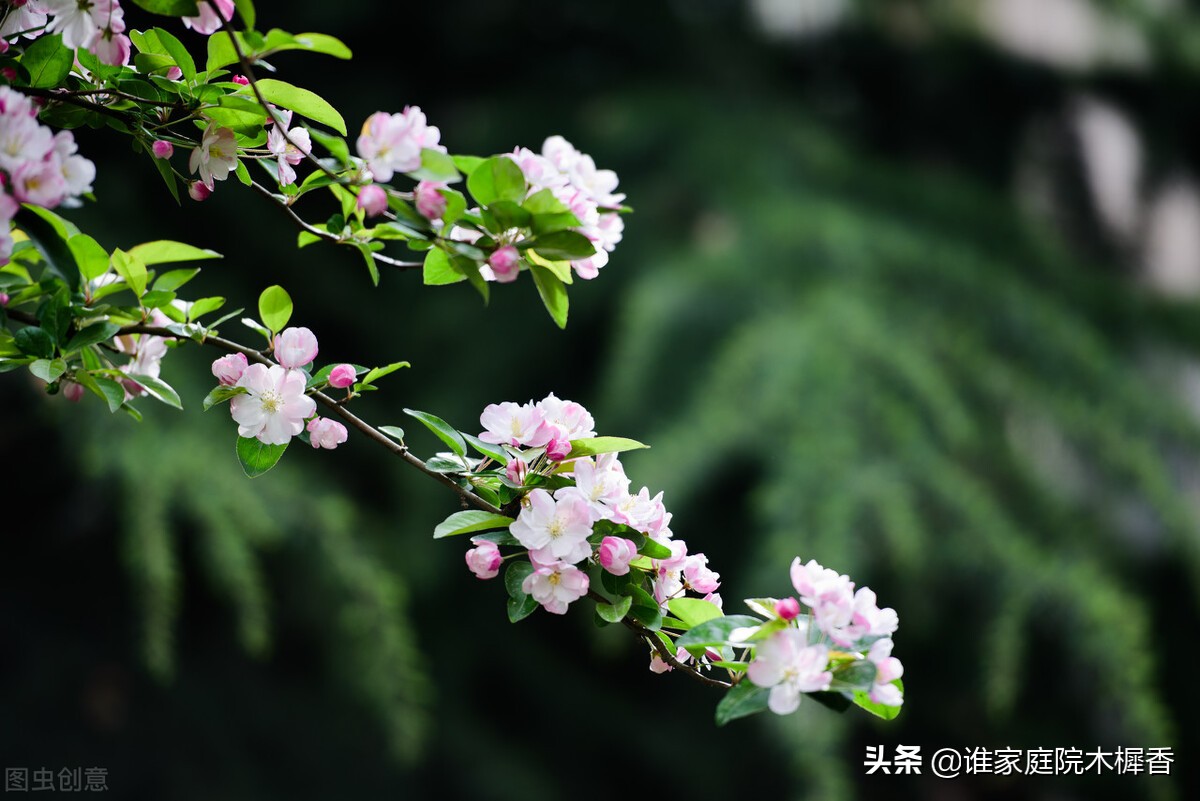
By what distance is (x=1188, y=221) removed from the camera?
2.19 m

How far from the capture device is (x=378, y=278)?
36 centimetres

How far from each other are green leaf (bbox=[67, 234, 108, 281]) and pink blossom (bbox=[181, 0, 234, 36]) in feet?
0.30

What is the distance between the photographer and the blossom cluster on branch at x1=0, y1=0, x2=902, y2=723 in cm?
33

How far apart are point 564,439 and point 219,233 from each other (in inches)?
68.5

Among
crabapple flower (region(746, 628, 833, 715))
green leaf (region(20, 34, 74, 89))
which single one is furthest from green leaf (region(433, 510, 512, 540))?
green leaf (region(20, 34, 74, 89))

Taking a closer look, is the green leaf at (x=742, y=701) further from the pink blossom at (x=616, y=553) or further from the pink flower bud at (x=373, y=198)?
the pink flower bud at (x=373, y=198)

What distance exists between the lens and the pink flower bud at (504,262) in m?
0.34

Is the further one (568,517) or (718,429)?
(718,429)

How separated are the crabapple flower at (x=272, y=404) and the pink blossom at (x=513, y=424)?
0.06 meters

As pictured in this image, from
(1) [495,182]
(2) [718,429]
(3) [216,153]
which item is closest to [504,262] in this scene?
(1) [495,182]

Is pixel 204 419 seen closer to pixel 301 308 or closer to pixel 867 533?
pixel 301 308

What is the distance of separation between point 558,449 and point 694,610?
76 mm

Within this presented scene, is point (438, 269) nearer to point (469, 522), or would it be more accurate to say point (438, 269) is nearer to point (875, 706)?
point (469, 522)

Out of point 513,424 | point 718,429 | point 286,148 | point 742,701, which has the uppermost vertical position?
point 718,429
